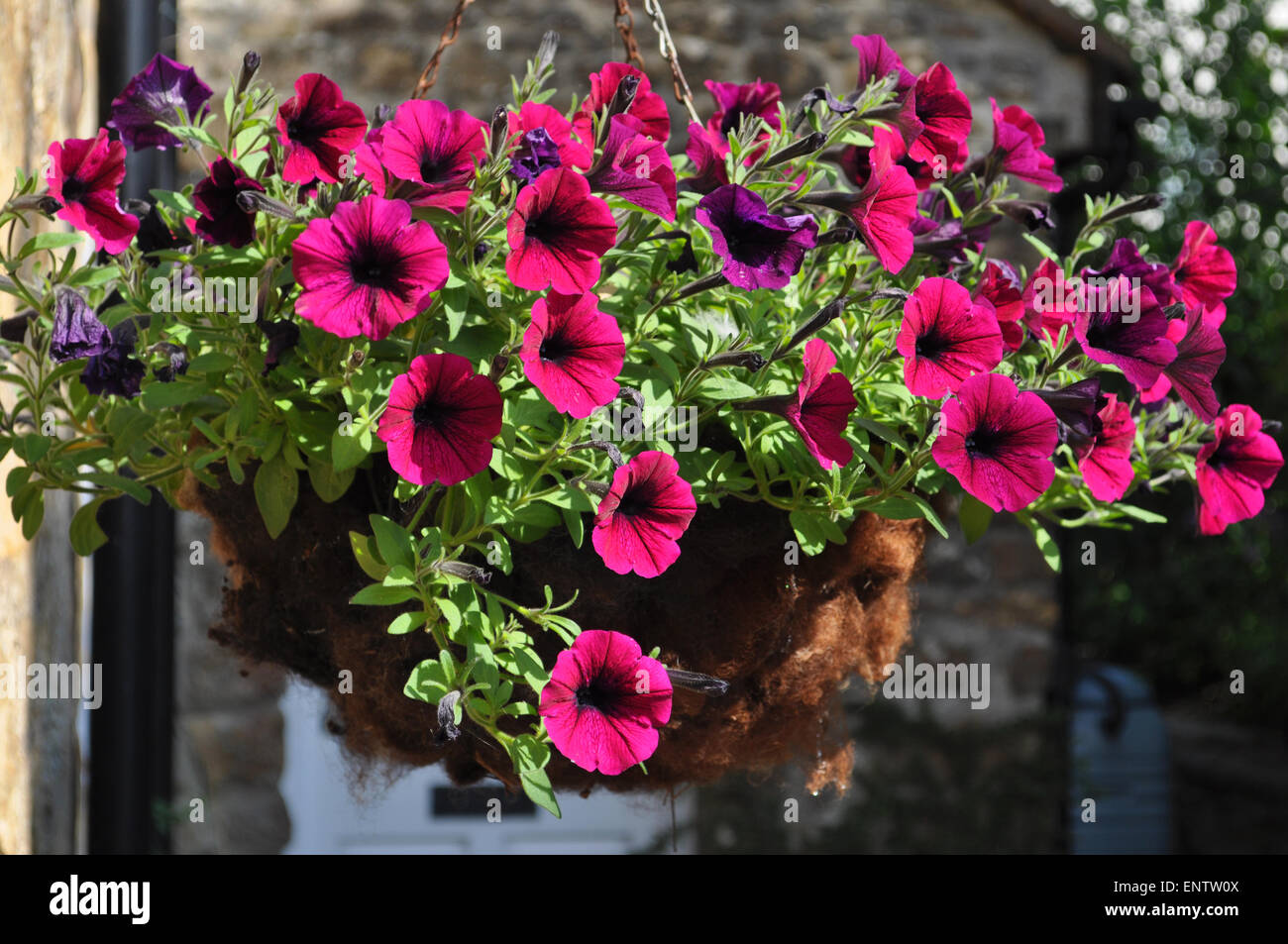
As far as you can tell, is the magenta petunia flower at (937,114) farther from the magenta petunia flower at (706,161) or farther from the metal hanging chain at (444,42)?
the metal hanging chain at (444,42)

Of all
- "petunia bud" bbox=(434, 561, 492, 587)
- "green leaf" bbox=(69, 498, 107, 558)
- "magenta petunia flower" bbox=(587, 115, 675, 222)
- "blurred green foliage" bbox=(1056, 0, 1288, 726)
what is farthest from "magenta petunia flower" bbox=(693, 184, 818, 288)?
"blurred green foliage" bbox=(1056, 0, 1288, 726)

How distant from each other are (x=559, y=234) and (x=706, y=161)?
175 mm

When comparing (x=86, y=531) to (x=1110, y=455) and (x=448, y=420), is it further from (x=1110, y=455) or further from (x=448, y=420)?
(x=1110, y=455)

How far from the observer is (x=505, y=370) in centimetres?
72

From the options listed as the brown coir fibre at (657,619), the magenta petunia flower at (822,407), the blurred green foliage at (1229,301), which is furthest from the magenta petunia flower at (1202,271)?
the blurred green foliage at (1229,301)

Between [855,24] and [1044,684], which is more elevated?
[855,24]

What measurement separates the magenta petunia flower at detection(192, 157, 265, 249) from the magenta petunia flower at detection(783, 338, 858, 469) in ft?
1.24

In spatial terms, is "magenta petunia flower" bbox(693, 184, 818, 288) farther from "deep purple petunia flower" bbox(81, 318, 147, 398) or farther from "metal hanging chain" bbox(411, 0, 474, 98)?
"deep purple petunia flower" bbox(81, 318, 147, 398)

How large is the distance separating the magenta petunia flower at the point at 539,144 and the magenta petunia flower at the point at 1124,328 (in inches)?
14.0

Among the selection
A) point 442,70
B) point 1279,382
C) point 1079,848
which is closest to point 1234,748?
point 1279,382

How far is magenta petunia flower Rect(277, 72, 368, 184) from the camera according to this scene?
74 centimetres

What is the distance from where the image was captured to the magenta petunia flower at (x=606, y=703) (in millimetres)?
669

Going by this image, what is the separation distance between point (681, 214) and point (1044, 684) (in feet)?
8.54
